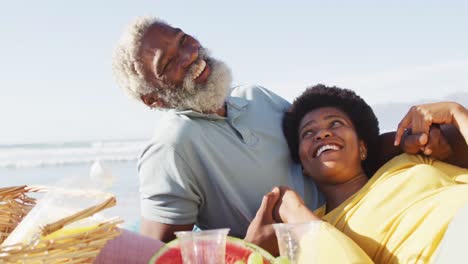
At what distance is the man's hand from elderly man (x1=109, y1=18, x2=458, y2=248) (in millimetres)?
513

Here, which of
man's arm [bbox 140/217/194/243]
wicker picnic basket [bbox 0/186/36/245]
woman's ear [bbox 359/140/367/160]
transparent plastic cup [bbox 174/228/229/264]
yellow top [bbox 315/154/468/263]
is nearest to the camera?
transparent plastic cup [bbox 174/228/229/264]

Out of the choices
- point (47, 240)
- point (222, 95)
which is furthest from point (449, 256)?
point (222, 95)

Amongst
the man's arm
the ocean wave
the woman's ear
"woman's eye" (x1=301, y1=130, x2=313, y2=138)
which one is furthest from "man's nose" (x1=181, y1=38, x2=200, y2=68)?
the ocean wave

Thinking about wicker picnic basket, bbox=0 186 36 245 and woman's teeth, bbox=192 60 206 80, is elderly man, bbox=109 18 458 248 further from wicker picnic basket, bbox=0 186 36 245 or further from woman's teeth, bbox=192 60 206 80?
wicker picnic basket, bbox=0 186 36 245

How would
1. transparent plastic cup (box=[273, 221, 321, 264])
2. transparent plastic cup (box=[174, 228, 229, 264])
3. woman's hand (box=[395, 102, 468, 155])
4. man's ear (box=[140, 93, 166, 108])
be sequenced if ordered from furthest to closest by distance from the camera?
man's ear (box=[140, 93, 166, 108])
woman's hand (box=[395, 102, 468, 155])
transparent plastic cup (box=[273, 221, 321, 264])
transparent plastic cup (box=[174, 228, 229, 264])

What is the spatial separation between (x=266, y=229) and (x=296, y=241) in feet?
2.15

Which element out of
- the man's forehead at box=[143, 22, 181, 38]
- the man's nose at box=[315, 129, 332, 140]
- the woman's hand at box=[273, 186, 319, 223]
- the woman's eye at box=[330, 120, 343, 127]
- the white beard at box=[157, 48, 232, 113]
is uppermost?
the man's forehead at box=[143, 22, 181, 38]

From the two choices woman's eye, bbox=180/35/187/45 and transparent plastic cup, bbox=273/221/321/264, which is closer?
transparent plastic cup, bbox=273/221/321/264

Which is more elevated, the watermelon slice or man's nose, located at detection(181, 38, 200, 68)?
man's nose, located at detection(181, 38, 200, 68)

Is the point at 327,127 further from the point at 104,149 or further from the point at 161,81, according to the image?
the point at 104,149

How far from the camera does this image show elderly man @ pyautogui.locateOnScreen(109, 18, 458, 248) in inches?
122

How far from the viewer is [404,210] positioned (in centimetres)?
255

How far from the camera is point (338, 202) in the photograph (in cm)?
303

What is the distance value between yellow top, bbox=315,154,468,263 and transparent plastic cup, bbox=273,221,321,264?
45cm
